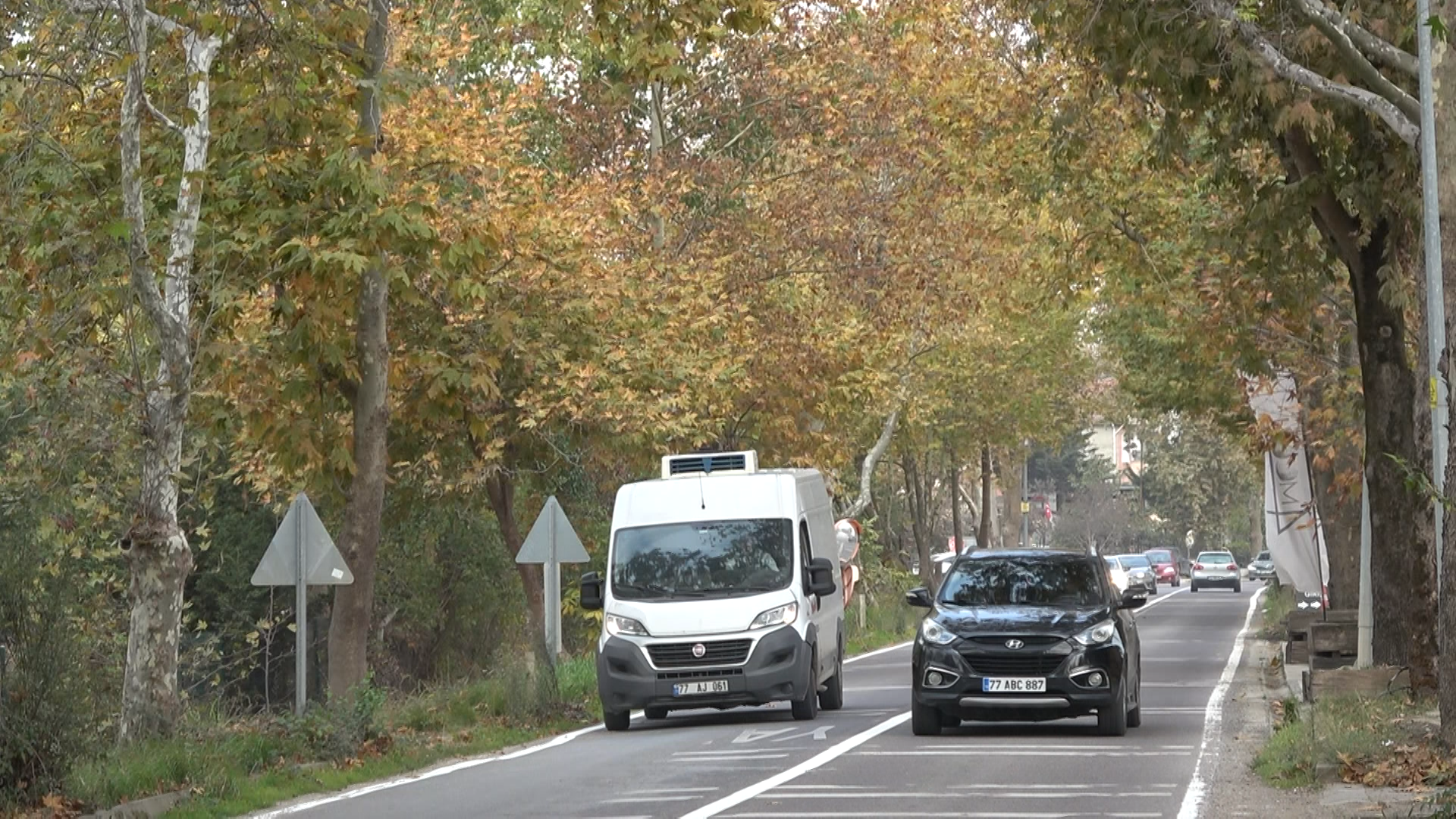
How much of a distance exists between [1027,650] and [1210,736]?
2.12m

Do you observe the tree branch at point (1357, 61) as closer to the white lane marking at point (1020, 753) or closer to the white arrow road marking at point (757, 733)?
the white lane marking at point (1020, 753)

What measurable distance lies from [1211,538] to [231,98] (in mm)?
111162

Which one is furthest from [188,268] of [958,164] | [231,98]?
[958,164]

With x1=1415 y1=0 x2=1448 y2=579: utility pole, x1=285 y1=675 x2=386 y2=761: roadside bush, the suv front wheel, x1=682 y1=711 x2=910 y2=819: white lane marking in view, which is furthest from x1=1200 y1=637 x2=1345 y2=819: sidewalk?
x1=285 y1=675 x2=386 y2=761: roadside bush

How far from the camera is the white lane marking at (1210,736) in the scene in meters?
13.4

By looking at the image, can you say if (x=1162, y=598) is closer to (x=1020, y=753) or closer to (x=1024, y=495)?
(x=1024, y=495)

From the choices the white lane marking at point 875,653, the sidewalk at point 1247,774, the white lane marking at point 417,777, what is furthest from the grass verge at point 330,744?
the white lane marking at point 875,653

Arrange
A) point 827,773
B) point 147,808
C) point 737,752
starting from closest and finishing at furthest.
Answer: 1. point 147,808
2. point 827,773
3. point 737,752

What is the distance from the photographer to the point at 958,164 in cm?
3119

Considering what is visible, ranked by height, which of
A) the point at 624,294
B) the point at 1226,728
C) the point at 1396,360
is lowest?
the point at 1226,728

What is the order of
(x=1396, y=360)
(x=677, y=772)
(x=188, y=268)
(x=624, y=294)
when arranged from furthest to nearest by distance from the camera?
(x=624, y=294)
(x=1396, y=360)
(x=188, y=268)
(x=677, y=772)

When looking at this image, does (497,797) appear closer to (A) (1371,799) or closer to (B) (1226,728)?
(A) (1371,799)

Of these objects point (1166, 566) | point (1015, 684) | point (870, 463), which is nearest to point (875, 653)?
point (870, 463)

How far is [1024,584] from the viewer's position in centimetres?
1931
